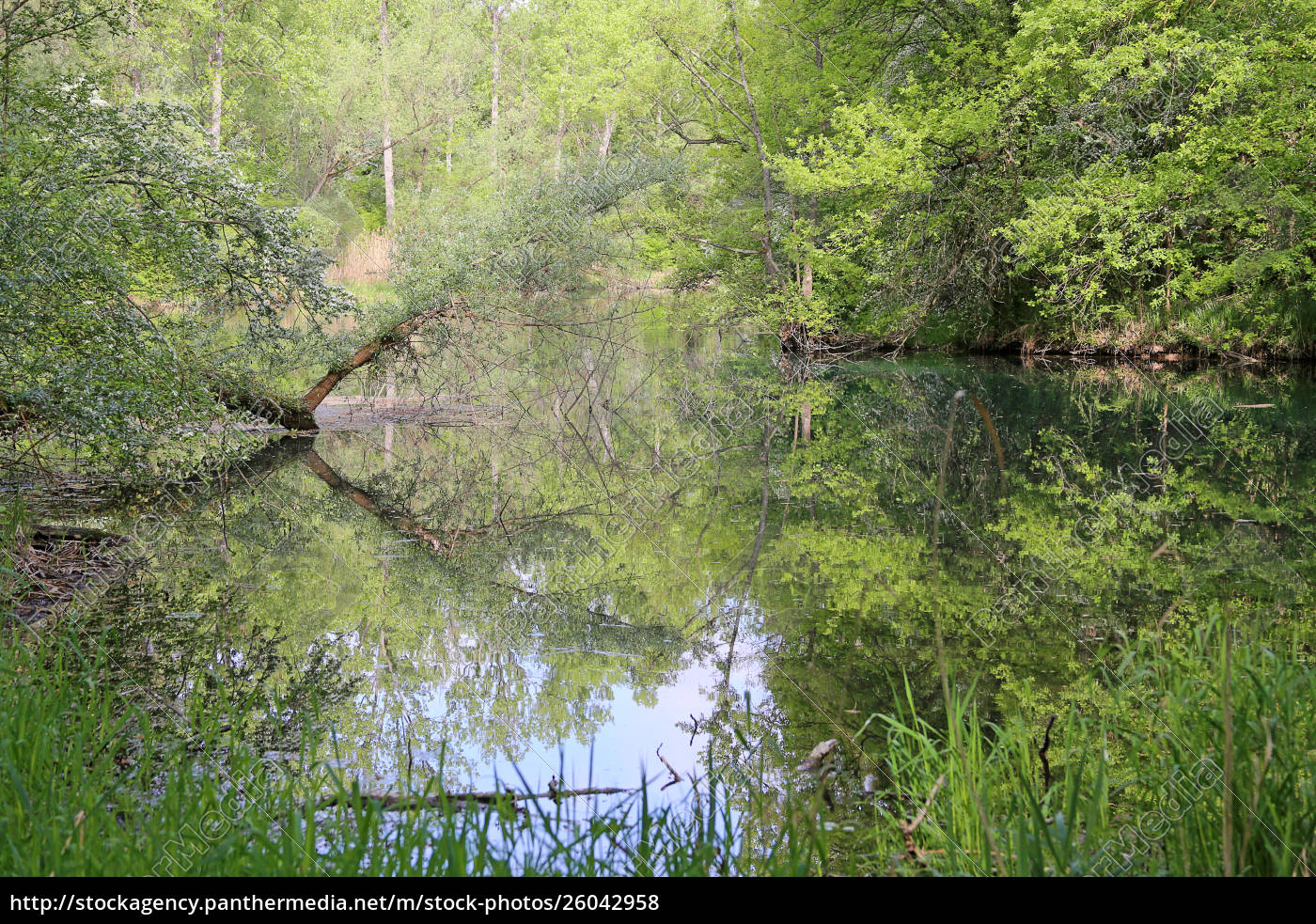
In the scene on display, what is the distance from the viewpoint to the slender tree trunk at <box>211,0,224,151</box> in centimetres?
2225

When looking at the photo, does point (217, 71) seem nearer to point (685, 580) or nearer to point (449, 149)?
point (449, 149)

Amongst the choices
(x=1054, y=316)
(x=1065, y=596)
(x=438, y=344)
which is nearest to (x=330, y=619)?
(x=1065, y=596)

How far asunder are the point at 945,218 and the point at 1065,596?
13791mm

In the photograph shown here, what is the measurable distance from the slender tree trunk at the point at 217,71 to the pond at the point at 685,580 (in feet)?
45.7

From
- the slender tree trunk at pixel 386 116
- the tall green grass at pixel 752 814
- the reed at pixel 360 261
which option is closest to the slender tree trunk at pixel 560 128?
the slender tree trunk at pixel 386 116

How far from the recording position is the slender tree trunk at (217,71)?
22.2m

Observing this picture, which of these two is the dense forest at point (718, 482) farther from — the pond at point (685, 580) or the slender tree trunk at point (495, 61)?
the slender tree trunk at point (495, 61)

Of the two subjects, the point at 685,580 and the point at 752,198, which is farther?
the point at 752,198

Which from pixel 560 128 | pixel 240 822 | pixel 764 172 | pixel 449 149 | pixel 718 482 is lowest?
pixel 240 822

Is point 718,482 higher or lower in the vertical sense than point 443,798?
higher

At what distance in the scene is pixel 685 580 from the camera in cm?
580

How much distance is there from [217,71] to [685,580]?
21.7m

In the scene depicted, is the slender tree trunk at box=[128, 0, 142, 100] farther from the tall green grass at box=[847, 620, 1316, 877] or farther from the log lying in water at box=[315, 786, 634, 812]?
the tall green grass at box=[847, 620, 1316, 877]

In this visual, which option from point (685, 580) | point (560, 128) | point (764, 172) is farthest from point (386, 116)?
point (685, 580)
